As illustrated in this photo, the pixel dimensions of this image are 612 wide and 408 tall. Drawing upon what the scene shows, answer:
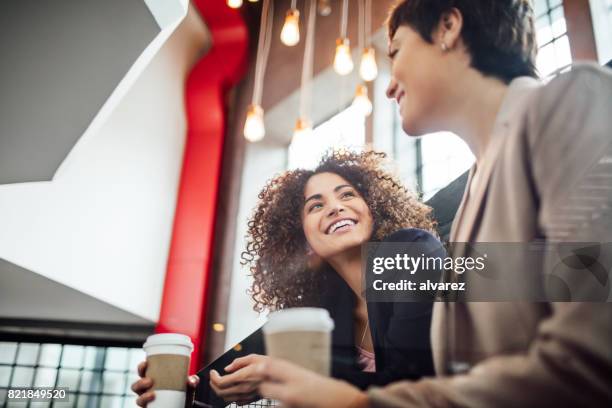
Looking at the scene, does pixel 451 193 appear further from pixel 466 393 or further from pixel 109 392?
pixel 109 392

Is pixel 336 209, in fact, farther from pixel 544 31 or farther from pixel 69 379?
pixel 69 379

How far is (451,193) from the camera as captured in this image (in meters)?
1.30

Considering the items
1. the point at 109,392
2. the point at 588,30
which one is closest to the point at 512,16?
the point at 588,30

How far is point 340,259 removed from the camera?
131 centimetres

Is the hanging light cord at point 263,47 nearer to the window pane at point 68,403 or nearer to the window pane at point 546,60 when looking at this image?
the window pane at point 546,60

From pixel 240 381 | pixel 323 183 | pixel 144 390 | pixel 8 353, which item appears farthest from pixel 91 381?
pixel 323 183

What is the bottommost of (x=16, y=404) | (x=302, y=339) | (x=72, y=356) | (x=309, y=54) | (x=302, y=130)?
(x=16, y=404)

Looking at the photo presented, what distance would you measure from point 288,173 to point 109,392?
121 cm

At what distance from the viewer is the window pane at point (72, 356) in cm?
200

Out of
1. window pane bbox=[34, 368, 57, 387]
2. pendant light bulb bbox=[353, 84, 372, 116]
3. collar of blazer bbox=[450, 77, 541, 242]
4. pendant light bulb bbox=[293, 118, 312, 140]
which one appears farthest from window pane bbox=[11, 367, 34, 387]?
pendant light bulb bbox=[353, 84, 372, 116]

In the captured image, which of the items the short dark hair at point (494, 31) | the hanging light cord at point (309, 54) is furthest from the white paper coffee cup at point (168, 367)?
the hanging light cord at point (309, 54)

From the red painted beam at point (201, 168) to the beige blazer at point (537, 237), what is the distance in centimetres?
205

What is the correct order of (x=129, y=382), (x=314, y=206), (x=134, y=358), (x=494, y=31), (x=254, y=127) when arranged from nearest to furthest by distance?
(x=494, y=31), (x=314, y=206), (x=129, y=382), (x=254, y=127), (x=134, y=358)

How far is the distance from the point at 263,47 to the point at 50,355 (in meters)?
1.89
